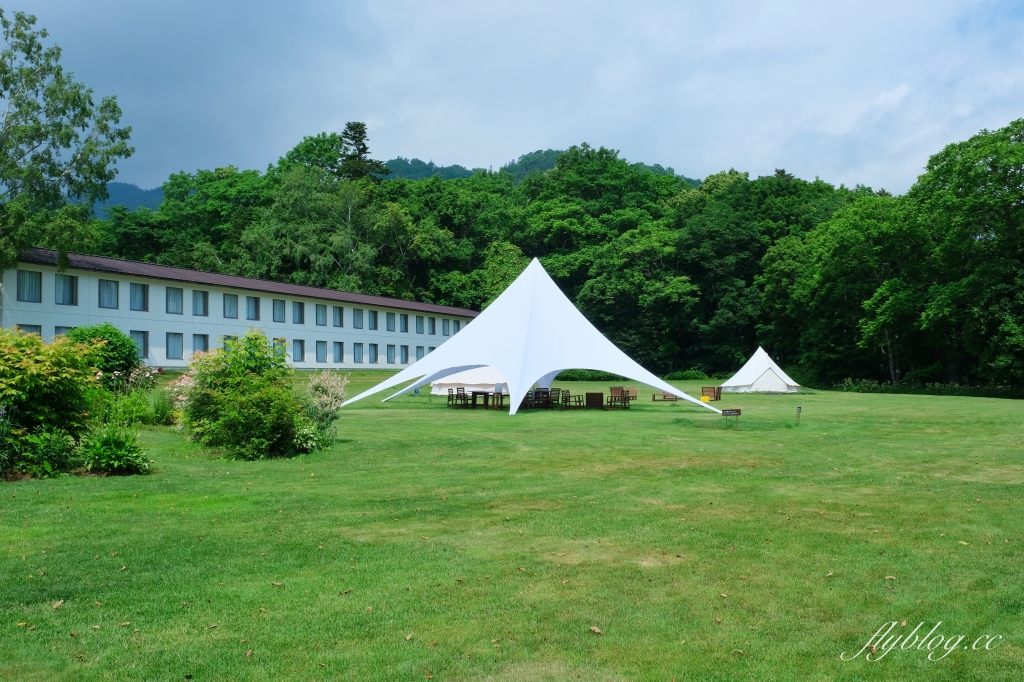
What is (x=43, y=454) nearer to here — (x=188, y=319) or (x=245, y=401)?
(x=245, y=401)

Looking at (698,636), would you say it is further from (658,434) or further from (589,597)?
(658,434)

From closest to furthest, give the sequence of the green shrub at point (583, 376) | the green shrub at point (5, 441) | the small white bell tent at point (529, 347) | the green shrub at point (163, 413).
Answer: the green shrub at point (5, 441)
the green shrub at point (163, 413)
the small white bell tent at point (529, 347)
the green shrub at point (583, 376)

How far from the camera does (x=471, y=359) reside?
22172 millimetres

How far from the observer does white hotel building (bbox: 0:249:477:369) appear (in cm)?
3362

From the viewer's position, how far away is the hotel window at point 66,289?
34.2 m

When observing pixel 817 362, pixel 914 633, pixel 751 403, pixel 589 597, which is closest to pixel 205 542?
pixel 589 597

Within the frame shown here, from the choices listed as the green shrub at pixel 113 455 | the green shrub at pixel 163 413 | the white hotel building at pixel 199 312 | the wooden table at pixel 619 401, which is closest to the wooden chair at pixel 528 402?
the wooden table at pixel 619 401

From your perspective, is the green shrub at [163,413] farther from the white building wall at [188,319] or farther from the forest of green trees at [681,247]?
the forest of green trees at [681,247]

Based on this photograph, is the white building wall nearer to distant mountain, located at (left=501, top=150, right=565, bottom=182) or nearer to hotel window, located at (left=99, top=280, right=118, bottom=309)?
hotel window, located at (left=99, top=280, right=118, bottom=309)

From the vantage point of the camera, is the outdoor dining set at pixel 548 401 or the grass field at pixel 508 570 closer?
the grass field at pixel 508 570

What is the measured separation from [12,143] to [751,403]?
33488mm

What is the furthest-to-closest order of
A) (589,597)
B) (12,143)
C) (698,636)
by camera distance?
(12,143) → (589,597) → (698,636)

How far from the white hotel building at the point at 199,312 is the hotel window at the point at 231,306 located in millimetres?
52

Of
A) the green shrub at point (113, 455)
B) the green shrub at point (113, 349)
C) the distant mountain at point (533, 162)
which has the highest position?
the distant mountain at point (533, 162)
